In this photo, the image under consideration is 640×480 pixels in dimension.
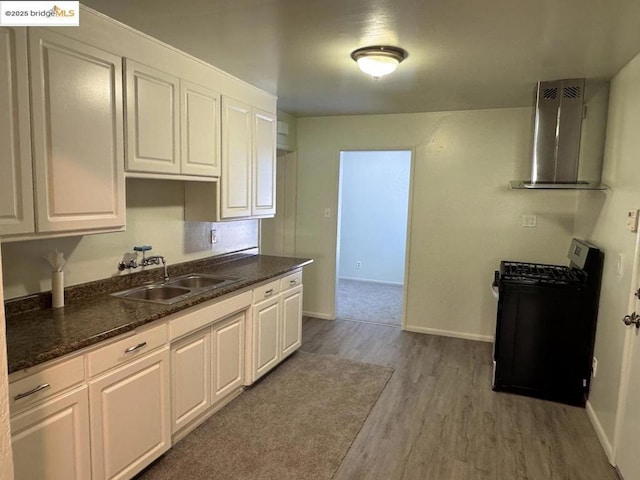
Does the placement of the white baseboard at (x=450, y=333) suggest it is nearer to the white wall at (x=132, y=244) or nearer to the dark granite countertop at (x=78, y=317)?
the white wall at (x=132, y=244)

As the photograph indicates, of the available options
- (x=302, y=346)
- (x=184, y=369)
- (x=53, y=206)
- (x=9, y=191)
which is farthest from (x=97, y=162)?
(x=302, y=346)

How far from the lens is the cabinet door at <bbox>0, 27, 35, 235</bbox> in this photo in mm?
1700

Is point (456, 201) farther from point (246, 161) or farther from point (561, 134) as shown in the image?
point (246, 161)

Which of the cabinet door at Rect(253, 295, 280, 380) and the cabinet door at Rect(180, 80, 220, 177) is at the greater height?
the cabinet door at Rect(180, 80, 220, 177)

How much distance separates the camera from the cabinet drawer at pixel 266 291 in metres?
3.20

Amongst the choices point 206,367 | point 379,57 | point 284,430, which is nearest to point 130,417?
point 206,367

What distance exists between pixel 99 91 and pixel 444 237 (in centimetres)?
351

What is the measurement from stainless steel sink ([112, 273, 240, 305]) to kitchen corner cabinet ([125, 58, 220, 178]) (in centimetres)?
76

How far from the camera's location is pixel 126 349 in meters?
2.04

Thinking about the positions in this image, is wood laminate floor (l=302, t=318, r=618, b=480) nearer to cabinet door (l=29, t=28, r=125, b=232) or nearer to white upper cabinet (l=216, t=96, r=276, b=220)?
white upper cabinet (l=216, t=96, r=276, b=220)

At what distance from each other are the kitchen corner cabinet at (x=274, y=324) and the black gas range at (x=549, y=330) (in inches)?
66.8

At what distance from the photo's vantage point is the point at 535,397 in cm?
328

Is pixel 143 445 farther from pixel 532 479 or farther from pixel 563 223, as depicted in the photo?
pixel 563 223

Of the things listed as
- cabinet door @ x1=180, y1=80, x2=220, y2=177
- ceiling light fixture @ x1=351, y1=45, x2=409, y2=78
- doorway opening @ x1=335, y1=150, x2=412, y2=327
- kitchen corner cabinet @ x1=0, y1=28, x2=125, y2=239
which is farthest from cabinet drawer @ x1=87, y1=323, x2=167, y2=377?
doorway opening @ x1=335, y1=150, x2=412, y2=327
